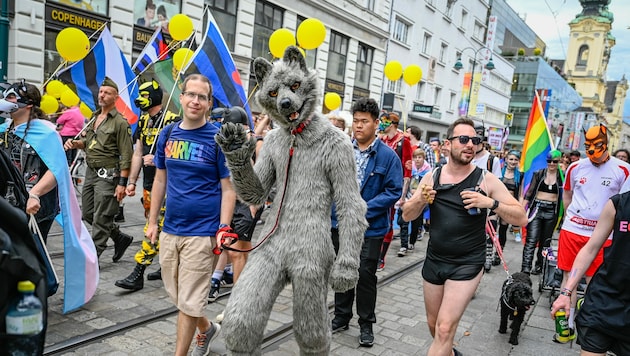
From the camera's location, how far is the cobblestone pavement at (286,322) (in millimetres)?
3670

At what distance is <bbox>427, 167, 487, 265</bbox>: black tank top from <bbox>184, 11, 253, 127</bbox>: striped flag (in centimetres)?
368

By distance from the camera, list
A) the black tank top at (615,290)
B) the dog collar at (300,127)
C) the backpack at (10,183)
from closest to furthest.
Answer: the black tank top at (615,290), the backpack at (10,183), the dog collar at (300,127)

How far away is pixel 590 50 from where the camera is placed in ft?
325

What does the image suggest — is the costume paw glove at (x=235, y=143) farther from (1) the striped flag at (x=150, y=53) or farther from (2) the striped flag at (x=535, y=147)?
(2) the striped flag at (x=535, y=147)

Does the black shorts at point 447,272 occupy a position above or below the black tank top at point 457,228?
below

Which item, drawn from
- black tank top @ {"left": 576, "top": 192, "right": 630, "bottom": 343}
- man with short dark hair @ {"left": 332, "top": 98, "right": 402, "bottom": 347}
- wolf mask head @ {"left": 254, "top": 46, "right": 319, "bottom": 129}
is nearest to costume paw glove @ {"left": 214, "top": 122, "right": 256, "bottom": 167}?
wolf mask head @ {"left": 254, "top": 46, "right": 319, "bottom": 129}

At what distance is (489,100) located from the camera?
4266cm

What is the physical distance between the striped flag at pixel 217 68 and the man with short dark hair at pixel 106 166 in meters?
1.43

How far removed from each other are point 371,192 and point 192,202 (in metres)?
1.71

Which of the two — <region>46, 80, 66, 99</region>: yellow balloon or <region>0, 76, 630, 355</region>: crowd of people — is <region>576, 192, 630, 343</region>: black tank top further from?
<region>46, 80, 66, 99</region>: yellow balloon

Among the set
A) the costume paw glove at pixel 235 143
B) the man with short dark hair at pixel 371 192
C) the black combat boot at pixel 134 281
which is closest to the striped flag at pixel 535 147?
the man with short dark hair at pixel 371 192

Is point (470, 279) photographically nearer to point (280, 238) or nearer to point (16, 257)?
point (280, 238)

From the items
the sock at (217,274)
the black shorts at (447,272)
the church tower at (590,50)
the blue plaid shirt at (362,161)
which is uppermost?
the church tower at (590,50)

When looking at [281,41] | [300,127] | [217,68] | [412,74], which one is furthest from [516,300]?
[412,74]
